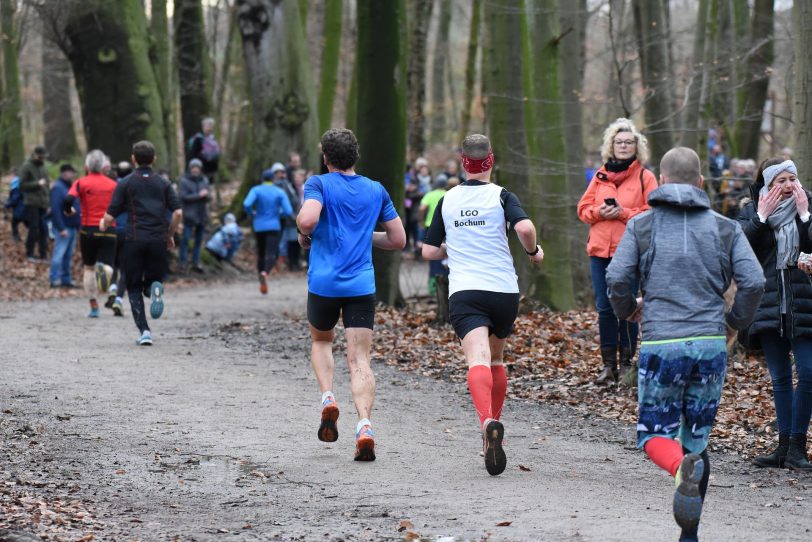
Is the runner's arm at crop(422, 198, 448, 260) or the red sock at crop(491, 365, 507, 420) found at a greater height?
the runner's arm at crop(422, 198, 448, 260)

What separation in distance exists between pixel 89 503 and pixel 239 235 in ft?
63.8

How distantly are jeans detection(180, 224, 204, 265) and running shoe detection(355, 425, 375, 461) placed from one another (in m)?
16.6

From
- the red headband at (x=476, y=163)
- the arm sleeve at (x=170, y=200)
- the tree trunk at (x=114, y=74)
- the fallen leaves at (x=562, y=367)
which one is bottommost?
the fallen leaves at (x=562, y=367)

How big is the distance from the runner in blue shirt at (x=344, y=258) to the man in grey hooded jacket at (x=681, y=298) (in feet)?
7.89

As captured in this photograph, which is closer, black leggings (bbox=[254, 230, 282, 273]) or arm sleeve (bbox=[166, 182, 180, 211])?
arm sleeve (bbox=[166, 182, 180, 211])

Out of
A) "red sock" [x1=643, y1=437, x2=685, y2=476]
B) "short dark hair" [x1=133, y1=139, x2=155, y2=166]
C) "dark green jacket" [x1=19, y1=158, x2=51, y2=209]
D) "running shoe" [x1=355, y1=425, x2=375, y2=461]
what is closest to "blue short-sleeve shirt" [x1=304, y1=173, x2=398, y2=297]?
"running shoe" [x1=355, y1=425, x2=375, y2=461]

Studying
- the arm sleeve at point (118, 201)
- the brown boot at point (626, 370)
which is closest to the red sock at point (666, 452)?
the brown boot at point (626, 370)

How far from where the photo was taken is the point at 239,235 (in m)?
25.8

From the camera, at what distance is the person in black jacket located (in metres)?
7.36

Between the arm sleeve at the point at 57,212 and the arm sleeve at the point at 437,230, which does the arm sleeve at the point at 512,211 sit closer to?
the arm sleeve at the point at 437,230

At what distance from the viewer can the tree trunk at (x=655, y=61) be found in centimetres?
1825

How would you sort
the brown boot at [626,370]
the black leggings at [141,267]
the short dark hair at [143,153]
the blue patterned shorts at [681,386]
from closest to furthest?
the blue patterned shorts at [681,386]
the brown boot at [626,370]
the short dark hair at [143,153]
the black leggings at [141,267]

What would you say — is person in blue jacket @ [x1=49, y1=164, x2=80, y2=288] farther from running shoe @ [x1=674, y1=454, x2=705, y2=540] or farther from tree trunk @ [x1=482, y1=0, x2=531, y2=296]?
running shoe @ [x1=674, y1=454, x2=705, y2=540]

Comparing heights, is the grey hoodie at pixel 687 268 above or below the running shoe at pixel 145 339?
above
